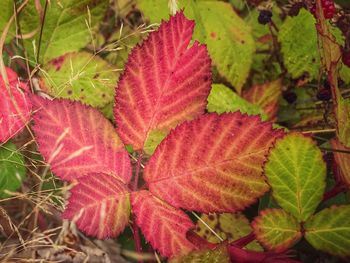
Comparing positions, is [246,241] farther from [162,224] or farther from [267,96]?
[267,96]

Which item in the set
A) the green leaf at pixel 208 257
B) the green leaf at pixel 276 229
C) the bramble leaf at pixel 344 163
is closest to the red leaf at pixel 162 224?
the green leaf at pixel 208 257

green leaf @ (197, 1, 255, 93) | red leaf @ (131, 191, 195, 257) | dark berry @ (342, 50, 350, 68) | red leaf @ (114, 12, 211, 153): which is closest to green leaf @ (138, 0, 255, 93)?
green leaf @ (197, 1, 255, 93)

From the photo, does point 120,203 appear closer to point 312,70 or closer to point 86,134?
point 86,134

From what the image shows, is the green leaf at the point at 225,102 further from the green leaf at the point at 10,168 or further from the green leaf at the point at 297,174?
the green leaf at the point at 10,168

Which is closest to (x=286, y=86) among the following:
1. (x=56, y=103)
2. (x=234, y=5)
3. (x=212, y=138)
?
(x=234, y=5)

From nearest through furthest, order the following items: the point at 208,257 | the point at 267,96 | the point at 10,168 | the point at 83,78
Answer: the point at 208,257
the point at 10,168
the point at 83,78
the point at 267,96

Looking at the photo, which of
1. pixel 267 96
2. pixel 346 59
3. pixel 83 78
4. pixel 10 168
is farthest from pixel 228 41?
pixel 10 168

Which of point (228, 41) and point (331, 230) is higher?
point (228, 41)
